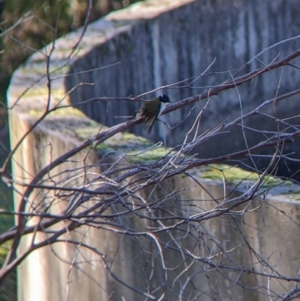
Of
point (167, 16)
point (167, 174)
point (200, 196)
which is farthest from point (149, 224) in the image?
point (167, 16)

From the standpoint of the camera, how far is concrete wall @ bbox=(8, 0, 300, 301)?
4008mm

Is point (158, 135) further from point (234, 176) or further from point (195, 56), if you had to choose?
point (234, 176)

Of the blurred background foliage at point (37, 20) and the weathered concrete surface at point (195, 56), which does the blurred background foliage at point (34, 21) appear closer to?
the blurred background foliage at point (37, 20)

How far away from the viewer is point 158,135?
27.8 ft

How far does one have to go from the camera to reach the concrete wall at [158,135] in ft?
13.1

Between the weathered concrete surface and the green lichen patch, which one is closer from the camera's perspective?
the green lichen patch

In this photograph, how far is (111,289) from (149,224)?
1.98ft

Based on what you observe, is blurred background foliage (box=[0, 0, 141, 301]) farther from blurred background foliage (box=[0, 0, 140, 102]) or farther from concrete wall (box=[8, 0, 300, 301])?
concrete wall (box=[8, 0, 300, 301])

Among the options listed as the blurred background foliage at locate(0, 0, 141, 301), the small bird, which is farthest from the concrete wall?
the blurred background foliage at locate(0, 0, 141, 301)

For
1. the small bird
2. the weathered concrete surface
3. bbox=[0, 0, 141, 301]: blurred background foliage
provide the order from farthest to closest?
bbox=[0, 0, 141, 301]: blurred background foliage
the weathered concrete surface
the small bird

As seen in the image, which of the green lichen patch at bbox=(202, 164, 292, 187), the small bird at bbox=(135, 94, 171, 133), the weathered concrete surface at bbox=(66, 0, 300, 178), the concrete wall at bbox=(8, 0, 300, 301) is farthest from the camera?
the weathered concrete surface at bbox=(66, 0, 300, 178)

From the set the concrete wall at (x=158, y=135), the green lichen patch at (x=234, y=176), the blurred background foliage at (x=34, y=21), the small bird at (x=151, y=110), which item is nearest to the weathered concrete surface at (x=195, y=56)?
the concrete wall at (x=158, y=135)

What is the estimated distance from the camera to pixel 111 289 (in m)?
4.99

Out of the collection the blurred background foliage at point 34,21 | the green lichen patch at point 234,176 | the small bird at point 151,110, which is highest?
the blurred background foliage at point 34,21
